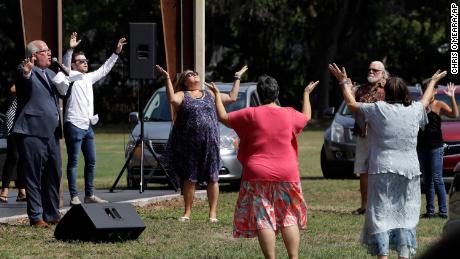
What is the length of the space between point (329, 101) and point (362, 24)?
6.81 meters

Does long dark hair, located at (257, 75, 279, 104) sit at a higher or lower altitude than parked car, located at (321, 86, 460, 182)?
higher

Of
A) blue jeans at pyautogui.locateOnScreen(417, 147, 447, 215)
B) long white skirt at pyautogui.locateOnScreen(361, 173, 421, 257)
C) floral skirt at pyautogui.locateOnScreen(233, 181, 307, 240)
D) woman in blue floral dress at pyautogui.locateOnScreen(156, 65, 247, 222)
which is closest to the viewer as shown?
floral skirt at pyautogui.locateOnScreen(233, 181, 307, 240)

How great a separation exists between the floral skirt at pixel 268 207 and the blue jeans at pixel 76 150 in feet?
19.0

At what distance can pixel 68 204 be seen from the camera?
49.1 ft

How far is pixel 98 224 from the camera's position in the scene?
1058 centimetres

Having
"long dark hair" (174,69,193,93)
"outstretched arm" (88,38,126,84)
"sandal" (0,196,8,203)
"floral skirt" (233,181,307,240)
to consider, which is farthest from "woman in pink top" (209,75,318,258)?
"sandal" (0,196,8,203)

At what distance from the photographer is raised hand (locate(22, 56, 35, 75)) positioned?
450 inches

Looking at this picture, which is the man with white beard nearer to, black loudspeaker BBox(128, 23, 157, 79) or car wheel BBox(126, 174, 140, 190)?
black loudspeaker BBox(128, 23, 157, 79)

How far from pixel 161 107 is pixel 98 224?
958 centimetres

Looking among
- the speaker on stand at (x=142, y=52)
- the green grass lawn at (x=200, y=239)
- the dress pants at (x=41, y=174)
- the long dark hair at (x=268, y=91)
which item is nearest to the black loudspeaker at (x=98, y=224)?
the green grass lawn at (x=200, y=239)

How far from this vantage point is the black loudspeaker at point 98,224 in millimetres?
10594

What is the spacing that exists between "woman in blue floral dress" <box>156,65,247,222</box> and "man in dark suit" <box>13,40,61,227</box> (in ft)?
5.17

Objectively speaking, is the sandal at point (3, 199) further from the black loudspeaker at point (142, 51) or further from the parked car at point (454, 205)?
the parked car at point (454, 205)

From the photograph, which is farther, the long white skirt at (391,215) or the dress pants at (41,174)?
the dress pants at (41,174)
